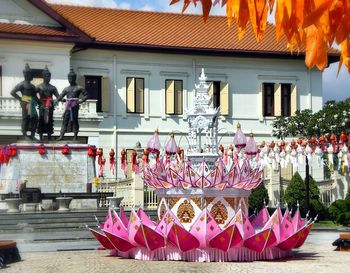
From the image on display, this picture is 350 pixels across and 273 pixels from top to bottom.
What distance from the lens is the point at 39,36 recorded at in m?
36.9

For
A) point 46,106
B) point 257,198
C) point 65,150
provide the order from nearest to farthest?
point 46,106 < point 65,150 < point 257,198

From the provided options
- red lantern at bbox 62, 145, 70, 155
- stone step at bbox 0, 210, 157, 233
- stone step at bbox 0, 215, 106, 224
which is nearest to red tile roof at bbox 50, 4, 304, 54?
red lantern at bbox 62, 145, 70, 155

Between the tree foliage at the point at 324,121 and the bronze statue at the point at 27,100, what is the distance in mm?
12662

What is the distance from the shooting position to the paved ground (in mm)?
13594

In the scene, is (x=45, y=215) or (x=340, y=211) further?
(x=340, y=211)

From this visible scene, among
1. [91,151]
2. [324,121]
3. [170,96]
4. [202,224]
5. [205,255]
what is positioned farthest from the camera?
[170,96]

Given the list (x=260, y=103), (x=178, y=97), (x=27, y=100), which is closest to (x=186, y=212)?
(x=27, y=100)

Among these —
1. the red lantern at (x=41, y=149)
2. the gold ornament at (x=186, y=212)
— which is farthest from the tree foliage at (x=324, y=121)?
the gold ornament at (x=186, y=212)

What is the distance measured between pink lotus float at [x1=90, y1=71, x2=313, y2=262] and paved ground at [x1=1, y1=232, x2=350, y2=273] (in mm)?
354

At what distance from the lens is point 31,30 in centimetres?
3688

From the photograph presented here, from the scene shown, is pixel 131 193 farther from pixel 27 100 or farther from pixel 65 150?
pixel 27 100

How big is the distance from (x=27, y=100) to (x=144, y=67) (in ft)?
45.7

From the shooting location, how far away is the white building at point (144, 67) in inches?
1470

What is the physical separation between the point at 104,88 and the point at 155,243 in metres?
25.4
